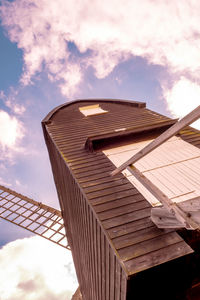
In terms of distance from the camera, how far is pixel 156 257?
3.00 m

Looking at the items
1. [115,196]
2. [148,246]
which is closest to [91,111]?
[115,196]

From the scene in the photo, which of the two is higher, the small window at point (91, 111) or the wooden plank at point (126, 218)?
the small window at point (91, 111)

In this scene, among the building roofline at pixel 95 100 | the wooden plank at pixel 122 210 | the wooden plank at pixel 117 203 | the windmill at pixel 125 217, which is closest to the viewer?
the windmill at pixel 125 217

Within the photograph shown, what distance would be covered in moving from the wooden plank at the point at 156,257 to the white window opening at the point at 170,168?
44.9 inches

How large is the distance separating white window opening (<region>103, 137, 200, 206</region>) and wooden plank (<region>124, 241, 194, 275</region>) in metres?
1.14

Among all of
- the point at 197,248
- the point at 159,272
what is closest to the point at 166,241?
the point at 159,272

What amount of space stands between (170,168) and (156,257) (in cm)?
275

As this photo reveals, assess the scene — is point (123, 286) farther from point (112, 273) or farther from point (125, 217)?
point (125, 217)

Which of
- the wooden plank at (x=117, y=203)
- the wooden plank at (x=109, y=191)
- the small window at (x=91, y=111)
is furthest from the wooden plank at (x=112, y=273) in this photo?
the small window at (x=91, y=111)

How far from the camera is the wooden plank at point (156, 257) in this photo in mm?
2859

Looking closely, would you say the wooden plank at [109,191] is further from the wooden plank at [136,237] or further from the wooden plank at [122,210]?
the wooden plank at [136,237]

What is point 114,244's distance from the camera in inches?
130

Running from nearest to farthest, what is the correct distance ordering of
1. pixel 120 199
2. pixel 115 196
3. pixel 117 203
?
pixel 117 203 < pixel 120 199 < pixel 115 196

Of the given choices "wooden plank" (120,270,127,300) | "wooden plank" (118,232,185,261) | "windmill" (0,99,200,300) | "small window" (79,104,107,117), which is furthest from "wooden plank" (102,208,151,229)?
"small window" (79,104,107,117)
